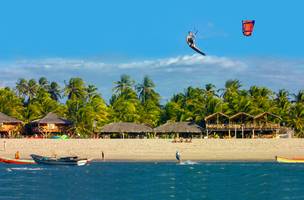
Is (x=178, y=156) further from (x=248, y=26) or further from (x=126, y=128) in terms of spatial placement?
(x=248, y=26)

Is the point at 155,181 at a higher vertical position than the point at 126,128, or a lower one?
lower

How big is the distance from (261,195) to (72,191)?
14.5 metres

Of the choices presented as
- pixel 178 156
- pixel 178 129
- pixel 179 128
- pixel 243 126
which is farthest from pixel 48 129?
pixel 178 156

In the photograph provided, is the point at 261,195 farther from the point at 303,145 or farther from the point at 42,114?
the point at 42,114

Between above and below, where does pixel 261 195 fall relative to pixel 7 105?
below

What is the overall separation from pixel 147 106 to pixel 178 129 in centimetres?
2057

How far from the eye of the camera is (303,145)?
85.4 m

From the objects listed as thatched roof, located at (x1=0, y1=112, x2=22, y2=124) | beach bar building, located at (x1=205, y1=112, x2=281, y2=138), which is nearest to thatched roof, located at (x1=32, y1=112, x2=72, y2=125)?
thatched roof, located at (x1=0, y1=112, x2=22, y2=124)

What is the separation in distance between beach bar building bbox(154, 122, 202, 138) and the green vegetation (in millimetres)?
4631

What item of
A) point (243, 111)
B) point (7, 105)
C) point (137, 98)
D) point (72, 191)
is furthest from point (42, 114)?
point (72, 191)

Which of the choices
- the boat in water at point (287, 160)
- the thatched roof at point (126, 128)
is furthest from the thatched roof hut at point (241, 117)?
the boat in water at point (287, 160)

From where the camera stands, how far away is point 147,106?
117 meters

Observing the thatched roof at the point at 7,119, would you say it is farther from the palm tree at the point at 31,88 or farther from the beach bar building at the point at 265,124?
the beach bar building at the point at 265,124

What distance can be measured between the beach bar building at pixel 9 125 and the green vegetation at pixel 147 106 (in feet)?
17.3
